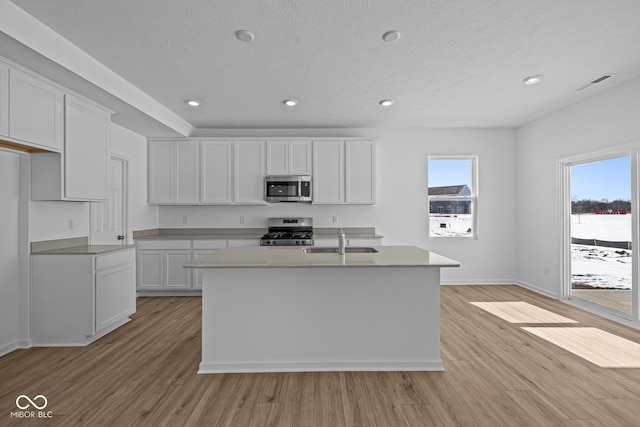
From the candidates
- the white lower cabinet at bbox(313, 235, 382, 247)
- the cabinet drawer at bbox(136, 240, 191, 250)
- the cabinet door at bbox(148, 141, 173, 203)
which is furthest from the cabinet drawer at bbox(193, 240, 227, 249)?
the white lower cabinet at bbox(313, 235, 382, 247)

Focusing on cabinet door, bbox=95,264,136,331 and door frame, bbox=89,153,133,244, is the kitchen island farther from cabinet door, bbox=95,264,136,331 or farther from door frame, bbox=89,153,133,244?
door frame, bbox=89,153,133,244

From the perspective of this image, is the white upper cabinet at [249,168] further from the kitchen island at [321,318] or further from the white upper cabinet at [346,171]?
the kitchen island at [321,318]

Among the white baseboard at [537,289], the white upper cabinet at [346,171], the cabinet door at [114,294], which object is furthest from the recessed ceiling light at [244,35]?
the white baseboard at [537,289]

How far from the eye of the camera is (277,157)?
5.24 meters

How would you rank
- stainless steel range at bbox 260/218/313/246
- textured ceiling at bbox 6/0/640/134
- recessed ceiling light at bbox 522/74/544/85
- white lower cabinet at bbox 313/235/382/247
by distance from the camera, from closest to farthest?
textured ceiling at bbox 6/0/640/134 < recessed ceiling light at bbox 522/74/544/85 < white lower cabinet at bbox 313/235/382/247 < stainless steel range at bbox 260/218/313/246

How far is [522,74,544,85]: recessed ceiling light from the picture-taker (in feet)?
11.2

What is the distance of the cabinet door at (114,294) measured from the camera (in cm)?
321

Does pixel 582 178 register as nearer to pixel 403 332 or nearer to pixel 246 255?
pixel 403 332

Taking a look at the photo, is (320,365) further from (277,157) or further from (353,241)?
(277,157)

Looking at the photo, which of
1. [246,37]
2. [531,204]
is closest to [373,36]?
[246,37]

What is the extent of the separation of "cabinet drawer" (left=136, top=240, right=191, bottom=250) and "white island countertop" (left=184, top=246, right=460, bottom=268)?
6.82ft

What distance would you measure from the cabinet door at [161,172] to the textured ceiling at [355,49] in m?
1.07

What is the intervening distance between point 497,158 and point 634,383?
3951 millimetres

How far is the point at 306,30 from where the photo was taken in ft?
8.29
